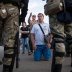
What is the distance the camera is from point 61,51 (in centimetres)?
543

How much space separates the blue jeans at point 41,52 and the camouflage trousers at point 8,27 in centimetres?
595

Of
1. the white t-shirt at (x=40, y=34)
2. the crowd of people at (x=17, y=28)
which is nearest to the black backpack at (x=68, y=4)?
the crowd of people at (x=17, y=28)

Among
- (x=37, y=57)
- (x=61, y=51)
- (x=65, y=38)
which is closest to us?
(x=61, y=51)

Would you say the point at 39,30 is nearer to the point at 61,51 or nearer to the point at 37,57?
the point at 37,57

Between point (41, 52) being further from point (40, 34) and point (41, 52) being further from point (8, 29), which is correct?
point (8, 29)

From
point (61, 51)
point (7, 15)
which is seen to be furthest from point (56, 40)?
→ point (7, 15)

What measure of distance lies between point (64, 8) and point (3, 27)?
1.07 metres

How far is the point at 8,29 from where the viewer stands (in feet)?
18.5

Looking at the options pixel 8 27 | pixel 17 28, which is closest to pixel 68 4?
pixel 17 28

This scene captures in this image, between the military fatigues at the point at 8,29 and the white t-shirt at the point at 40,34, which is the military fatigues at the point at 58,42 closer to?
the military fatigues at the point at 8,29

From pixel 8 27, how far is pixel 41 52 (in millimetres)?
6222

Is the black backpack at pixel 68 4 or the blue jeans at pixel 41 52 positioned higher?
the black backpack at pixel 68 4

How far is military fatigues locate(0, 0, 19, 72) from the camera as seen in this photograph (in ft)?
18.5

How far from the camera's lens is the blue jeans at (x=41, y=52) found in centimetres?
1160
